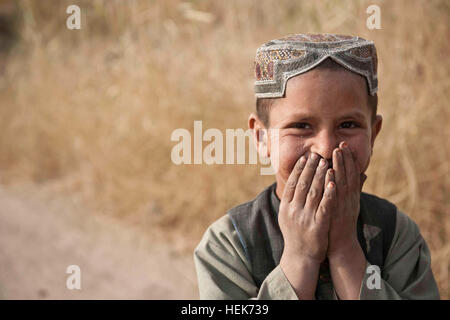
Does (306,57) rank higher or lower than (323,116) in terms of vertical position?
higher

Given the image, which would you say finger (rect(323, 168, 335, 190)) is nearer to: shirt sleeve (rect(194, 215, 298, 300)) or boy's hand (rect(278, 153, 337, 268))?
boy's hand (rect(278, 153, 337, 268))

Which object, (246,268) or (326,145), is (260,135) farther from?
(246,268)

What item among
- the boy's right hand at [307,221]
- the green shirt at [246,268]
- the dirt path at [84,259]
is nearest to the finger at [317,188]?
the boy's right hand at [307,221]

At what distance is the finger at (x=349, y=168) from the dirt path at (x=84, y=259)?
2.36 metres

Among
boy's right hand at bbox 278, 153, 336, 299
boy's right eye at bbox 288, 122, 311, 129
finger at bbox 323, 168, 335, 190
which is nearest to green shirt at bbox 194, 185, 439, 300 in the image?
boy's right hand at bbox 278, 153, 336, 299

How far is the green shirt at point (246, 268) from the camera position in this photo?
1827 millimetres


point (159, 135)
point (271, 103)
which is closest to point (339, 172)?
point (271, 103)

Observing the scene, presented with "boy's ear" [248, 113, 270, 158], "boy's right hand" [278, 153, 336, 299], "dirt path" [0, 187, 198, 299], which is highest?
"boy's ear" [248, 113, 270, 158]

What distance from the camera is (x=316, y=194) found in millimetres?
1682

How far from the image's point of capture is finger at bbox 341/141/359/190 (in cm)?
166

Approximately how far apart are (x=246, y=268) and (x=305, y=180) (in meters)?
0.42

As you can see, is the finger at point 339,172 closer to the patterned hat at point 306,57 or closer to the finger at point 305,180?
the finger at point 305,180

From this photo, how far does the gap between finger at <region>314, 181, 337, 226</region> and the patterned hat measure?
37 centimetres
